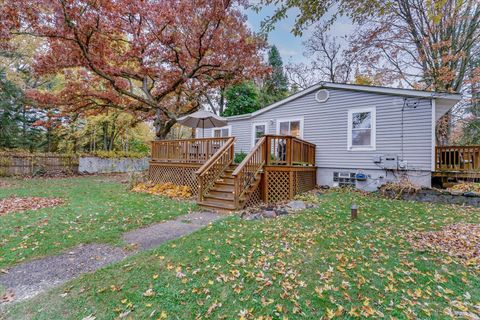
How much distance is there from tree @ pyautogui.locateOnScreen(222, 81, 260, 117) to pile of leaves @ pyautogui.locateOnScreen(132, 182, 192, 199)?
29.6 ft

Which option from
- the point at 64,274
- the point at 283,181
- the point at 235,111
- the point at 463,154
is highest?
the point at 235,111

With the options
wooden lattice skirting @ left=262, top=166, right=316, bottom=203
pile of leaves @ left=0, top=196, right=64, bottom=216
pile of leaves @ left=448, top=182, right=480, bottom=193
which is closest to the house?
pile of leaves @ left=448, top=182, right=480, bottom=193

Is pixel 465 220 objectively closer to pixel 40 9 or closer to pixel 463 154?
pixel 463 154

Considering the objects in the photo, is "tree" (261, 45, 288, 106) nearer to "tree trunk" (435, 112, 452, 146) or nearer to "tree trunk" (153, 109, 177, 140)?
"tree trunk" (153, 109, 177, 140)

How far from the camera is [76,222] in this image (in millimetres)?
5277

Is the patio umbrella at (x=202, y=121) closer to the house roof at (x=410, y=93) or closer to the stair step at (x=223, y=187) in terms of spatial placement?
the stair step at (x=223, y=187)

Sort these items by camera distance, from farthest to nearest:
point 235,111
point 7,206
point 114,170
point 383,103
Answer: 1. point 114,170
2. point 235,111
3. point 383,103
4. point 7,206

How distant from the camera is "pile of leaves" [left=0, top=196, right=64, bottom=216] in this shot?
249 inches

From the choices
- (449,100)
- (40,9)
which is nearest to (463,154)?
(449,100)

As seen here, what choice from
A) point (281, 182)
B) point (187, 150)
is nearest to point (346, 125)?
point (281, 182)

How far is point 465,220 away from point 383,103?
16.2 feet

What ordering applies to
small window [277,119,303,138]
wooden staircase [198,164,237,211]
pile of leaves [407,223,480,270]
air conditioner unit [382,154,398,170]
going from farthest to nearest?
small window [277,119,303,138] → air conditioner unit [382,154,398,170] → wooden staircase [198,164,237,211] → pile of leaves [407,223,480,270]

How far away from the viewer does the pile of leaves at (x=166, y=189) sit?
864 centimetres

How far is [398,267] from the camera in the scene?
3.39m
